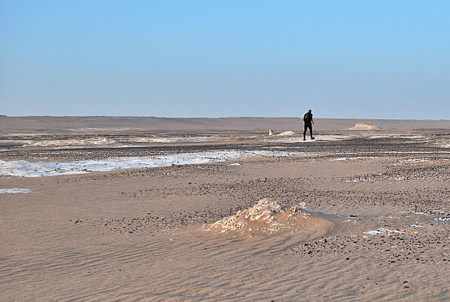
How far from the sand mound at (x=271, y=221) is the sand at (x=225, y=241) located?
0.02 metres

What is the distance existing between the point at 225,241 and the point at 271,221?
3.96 ft

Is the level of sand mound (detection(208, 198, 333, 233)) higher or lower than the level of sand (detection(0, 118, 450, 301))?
higher

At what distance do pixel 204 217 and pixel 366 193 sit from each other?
5511 mm

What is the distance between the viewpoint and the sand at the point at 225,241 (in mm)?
7793

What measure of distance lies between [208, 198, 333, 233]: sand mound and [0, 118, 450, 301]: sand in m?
0.02

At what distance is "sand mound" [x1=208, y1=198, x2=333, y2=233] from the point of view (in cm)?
1123

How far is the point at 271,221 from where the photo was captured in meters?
11.4

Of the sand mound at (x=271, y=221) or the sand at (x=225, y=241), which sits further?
the sand mound at (x=271, y=221)

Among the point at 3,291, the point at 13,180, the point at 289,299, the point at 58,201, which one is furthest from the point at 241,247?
the point at 13,180

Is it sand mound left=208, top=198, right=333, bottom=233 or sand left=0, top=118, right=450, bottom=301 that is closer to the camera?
sand left=0, top=118, right=450, bottom=301

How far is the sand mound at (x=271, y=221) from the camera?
442 inches

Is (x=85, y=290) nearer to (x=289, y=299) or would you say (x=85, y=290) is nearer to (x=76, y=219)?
(x=289, y=299)

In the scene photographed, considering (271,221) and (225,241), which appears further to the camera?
(271,221)

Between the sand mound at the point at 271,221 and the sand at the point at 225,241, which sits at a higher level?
the sand mound at the point at 271,221
